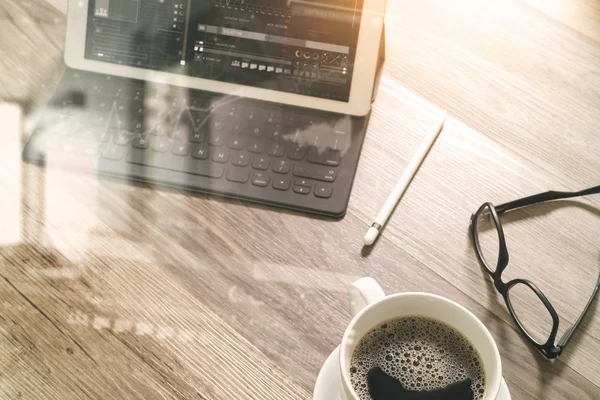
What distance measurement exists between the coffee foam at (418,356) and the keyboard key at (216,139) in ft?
0.90

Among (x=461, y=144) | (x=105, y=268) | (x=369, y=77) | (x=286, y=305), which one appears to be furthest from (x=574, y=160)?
(x=105, y=268)

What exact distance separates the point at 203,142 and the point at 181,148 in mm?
23

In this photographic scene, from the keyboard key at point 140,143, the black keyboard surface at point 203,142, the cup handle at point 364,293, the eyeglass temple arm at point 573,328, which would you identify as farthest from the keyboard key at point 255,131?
the eyeglass temple arm at point 573,328

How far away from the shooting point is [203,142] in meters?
0.73

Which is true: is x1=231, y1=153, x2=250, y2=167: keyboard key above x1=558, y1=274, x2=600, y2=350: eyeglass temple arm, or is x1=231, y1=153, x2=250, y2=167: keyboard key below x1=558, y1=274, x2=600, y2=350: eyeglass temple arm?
above

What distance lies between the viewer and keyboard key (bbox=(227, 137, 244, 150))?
28.6 inches

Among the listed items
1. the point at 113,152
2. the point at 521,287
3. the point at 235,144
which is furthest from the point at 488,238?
the point at 113,152

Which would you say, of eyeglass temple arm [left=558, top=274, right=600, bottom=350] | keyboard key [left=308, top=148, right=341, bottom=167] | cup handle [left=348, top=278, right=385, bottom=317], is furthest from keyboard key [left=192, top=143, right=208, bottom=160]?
eyeglass temple arm [left=558, top=274, right=600, bottom=350]

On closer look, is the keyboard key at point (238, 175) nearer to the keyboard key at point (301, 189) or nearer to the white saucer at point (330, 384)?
the keyboard key at point (301, 189)

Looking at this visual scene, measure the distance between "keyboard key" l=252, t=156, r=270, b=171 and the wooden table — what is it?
41 mm

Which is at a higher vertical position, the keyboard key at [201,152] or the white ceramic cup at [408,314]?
the keyboard key at [201,152]

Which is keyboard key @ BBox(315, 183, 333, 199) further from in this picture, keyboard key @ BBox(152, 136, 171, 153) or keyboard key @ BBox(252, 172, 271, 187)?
keyboard key @ BBox(152, 136, 171, 153)

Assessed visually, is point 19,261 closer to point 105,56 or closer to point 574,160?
point 105,56

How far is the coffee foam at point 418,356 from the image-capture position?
54cm
